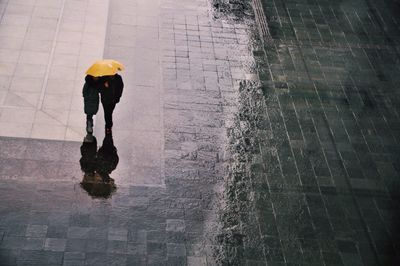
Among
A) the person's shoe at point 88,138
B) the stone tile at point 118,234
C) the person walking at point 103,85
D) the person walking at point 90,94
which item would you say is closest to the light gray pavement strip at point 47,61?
the person's shoe at point 88,138

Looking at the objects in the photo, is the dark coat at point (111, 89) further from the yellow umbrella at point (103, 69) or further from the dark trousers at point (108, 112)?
the yellow umbrella at point (103, 69)

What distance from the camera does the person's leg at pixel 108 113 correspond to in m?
9.82

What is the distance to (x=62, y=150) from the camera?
988 cm

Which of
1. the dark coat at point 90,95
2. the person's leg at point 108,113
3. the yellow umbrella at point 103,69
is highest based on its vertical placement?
the yellow umbrella at point 103,69

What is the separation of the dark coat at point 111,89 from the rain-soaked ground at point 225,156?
907mm

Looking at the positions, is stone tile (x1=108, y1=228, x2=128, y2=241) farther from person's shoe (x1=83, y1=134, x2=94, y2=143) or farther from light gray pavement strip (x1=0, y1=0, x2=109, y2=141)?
light gray pavement strip (x1=0, y1=0, x2=109, y2=141)

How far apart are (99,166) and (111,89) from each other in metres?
1.34

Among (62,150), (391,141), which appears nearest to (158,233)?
(62,150)

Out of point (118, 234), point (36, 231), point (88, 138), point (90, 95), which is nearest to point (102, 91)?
point (90, 95)

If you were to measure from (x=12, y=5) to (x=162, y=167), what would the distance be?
19.0 feet

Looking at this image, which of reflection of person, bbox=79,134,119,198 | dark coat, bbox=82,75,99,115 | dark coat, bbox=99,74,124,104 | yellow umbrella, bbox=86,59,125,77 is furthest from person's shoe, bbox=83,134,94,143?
yellow umbrella, bbox=86,59,125,77

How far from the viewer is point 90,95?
31.4 ft

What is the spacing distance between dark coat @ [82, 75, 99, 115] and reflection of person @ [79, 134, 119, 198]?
67cm

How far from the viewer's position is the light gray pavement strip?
10289mm
